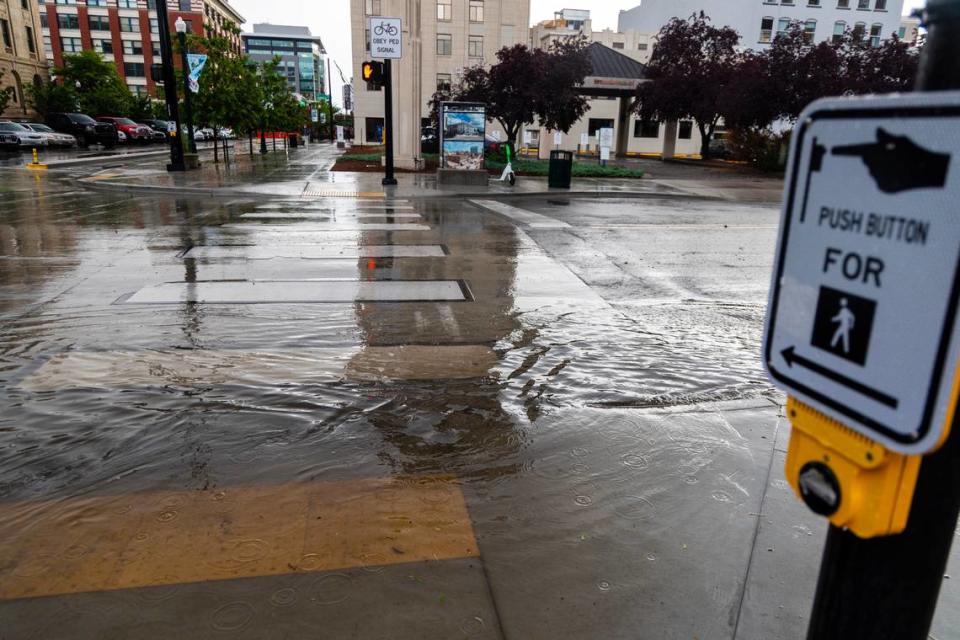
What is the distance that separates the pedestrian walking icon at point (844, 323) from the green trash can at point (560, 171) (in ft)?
67.1

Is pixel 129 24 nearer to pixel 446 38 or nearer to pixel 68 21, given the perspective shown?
pixel 68 21

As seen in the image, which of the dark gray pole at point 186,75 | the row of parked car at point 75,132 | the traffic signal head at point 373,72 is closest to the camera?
the traffic signal head at point 373,72

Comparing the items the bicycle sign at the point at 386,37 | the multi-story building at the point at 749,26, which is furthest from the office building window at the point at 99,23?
the bicycle sign at the point at 386,37

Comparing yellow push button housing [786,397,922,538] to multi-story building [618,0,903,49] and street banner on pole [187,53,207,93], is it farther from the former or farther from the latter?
multi-story building [618,0,903,49]

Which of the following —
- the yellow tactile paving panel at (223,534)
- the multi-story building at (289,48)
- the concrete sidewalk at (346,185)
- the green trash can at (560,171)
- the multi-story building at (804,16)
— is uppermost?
the multi-story building at (289,48)

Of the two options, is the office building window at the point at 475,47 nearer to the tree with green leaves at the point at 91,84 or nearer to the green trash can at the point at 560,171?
the tree with green leaves at the point at 91,84

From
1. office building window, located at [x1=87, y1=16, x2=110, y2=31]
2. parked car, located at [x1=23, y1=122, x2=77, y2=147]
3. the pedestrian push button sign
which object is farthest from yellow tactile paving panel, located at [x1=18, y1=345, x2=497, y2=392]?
office building window, located at [x1=87, y1=16, x2=110, y2=31]

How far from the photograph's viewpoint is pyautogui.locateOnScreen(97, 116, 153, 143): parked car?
Result: 4907 centimetres

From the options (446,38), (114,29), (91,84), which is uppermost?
(114,29)

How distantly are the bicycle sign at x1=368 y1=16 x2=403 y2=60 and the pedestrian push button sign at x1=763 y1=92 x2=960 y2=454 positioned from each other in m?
19.5

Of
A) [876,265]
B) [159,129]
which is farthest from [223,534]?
[159,129]

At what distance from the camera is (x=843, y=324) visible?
133cm

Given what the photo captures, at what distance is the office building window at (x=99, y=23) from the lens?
3676 inches

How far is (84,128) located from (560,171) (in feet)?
125
